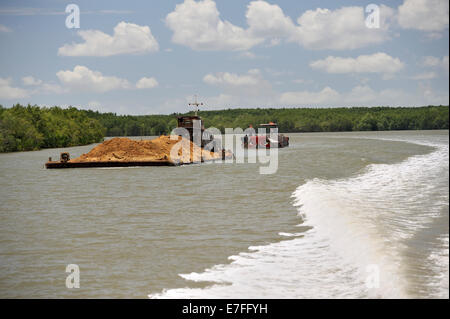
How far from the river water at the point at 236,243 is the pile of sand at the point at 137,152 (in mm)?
18522

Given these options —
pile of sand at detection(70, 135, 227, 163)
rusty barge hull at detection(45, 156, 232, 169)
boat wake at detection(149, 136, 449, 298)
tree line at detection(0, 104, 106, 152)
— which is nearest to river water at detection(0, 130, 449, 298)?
boat wake at detection(149, 136, 449, 298)

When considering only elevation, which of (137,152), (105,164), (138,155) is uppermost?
(137,152)

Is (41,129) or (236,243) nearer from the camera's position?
(236,243)

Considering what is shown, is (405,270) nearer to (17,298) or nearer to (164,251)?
(164,251)

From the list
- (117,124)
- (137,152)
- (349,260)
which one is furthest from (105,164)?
(117,124)

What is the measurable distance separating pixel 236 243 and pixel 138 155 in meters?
29.9

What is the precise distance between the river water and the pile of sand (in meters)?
18.5

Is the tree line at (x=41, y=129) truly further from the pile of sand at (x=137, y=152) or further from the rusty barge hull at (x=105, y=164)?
the rusty barge hull at (x=105, y=164)

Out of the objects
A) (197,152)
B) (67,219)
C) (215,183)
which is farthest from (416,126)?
(67,219)

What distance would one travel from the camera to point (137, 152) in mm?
39531

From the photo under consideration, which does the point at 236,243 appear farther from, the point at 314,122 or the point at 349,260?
the point at 314,122

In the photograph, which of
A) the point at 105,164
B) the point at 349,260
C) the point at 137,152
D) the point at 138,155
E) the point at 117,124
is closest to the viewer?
the point at 349,260

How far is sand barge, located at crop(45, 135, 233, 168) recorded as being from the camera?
37594 millimetres

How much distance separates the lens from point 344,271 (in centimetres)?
800
